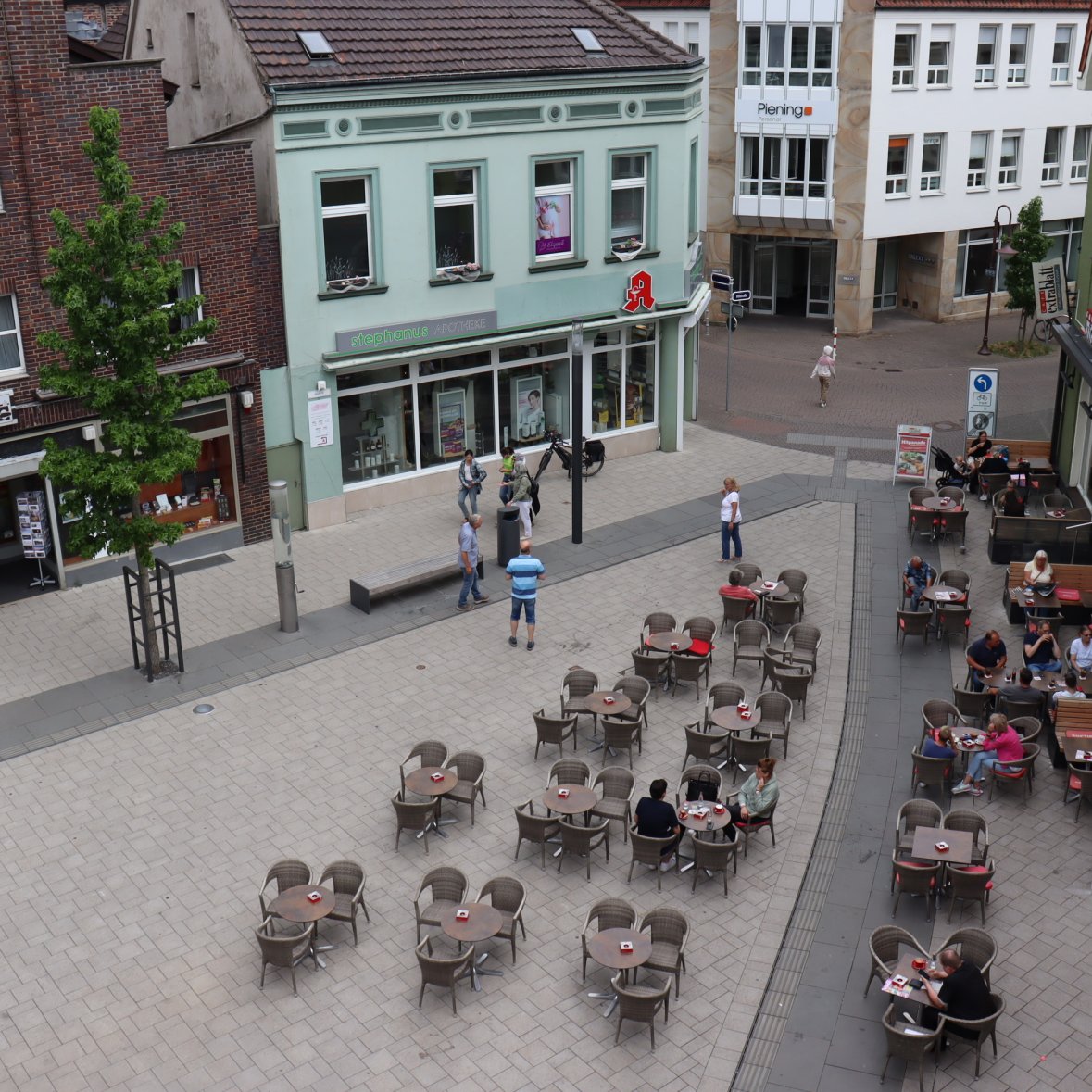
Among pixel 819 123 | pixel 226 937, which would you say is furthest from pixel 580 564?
pixel 819 123

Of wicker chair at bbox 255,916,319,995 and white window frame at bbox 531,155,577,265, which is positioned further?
white window frame at bbox 531,155,577,265

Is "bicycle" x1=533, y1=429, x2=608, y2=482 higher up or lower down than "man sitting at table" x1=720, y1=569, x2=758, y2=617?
higher up

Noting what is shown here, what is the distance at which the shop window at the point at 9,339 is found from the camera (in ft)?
65.9

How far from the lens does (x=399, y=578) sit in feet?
69.4

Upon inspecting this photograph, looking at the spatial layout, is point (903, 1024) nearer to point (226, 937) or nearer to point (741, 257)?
point (226, 937)

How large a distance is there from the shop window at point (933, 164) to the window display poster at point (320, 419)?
2325 centimetres

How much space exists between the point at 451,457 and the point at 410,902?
44.0ft

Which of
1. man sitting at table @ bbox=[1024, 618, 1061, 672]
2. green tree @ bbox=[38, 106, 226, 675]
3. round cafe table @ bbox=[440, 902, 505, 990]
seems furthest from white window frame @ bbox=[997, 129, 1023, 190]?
round cafe table @ bbox=[440, 902, 505, 990]

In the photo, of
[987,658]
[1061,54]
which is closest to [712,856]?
[987,658]

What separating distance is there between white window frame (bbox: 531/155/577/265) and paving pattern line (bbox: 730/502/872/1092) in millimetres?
9185

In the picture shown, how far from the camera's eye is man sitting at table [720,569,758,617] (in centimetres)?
2008

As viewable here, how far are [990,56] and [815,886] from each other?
33046mm

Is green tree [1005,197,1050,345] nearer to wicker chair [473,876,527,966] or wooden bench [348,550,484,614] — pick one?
wooden bench [348,550,484,614]

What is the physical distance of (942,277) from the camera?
41.3 m
